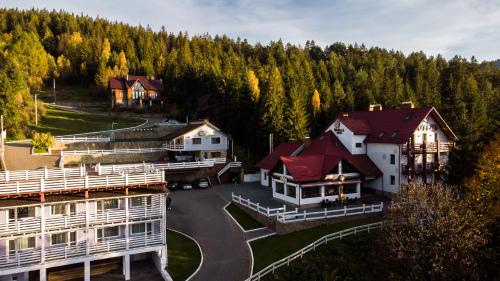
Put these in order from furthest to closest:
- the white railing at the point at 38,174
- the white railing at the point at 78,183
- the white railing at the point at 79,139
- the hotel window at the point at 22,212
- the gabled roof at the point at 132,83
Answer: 1. the gabled roof at the point at 132,83
2. the white railing at the point at 79,139
3. the white railing at the point at 38,174
4. the hotel window at the point at 22,212
5. the white railing at the point at 78,183

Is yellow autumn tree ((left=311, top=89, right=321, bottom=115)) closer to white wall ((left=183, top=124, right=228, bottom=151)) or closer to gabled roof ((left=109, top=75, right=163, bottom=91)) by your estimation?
white wall ((left=183, top=124, right=228, bottom=151))

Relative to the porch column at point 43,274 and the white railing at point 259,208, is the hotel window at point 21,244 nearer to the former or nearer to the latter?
the porch column at point 43,274

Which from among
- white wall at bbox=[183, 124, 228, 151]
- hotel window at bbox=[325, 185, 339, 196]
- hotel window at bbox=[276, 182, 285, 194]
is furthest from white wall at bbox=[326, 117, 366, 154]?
white wall at bbox=[183, 124, 228, 151]

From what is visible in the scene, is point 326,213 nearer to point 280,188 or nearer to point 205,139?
point 280,188

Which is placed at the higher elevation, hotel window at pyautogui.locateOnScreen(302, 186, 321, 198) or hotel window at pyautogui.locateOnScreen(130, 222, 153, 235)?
hotel window at pyautogui.locateOnScreen(302, 186, 321, 198)

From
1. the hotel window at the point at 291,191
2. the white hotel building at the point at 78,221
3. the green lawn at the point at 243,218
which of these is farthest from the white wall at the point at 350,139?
the white hotel building at the point at 78,221

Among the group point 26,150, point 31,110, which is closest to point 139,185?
point 26,150
